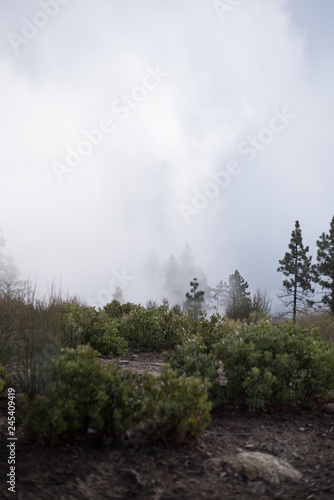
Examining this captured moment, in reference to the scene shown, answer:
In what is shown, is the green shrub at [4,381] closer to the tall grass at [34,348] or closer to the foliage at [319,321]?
the tall grass at [34,348]

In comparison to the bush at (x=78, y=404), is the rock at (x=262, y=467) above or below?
below

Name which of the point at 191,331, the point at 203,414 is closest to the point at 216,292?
the point at 191,331

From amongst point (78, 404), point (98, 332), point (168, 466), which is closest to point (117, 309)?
point (98, 332)

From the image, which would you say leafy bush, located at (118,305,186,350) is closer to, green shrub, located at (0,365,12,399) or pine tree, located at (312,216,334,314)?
green shrub, located at (0,365,12,399)

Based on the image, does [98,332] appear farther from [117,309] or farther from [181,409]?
[181,409]

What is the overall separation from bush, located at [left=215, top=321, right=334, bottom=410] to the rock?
3.06 ft

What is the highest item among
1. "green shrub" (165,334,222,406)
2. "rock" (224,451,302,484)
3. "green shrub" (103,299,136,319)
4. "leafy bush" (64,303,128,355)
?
"green shrub" (103,299,136,319)

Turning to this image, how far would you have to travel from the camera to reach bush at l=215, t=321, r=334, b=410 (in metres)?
3.92

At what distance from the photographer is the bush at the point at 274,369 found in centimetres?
392

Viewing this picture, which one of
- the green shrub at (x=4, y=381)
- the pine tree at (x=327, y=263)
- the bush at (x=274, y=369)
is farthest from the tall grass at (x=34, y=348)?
the pine tree at (x=327, y=263)

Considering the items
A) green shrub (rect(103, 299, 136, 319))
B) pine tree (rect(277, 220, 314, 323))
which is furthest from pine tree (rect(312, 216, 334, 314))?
green shrub (rect(103, 299, 136, 319))

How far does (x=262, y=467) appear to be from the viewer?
2818mm

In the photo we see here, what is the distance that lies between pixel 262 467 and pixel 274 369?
4.33 feet

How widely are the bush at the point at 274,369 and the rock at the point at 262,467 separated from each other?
36.8 inches
